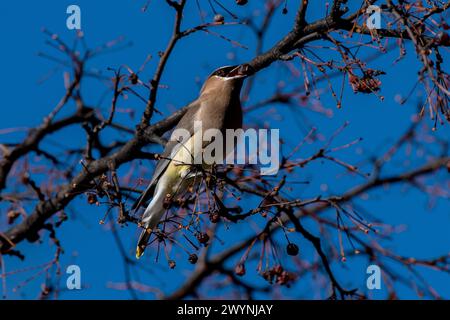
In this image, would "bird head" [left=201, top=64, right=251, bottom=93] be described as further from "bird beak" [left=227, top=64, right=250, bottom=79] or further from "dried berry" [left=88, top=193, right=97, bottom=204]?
"dried berry" [left=88, top=193, right=97, bottom=204]

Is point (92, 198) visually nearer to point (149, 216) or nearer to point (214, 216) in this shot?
point (214, 216)

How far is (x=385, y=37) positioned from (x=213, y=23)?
0.95m

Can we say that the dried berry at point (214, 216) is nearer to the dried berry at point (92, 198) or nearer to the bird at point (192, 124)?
the dried berry at point (92, 198)

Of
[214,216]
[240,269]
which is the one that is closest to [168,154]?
[240,269]

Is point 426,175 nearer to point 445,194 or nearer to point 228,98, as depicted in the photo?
point 445,194

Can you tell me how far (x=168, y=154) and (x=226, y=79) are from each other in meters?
0.97

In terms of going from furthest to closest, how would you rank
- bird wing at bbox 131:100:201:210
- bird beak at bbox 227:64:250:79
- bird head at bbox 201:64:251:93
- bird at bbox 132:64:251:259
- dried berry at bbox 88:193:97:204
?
bird head at bbox 201:64:251:93 < bird beak at bbox 227:64:250:79 < bird at bbox 132:64:251:259 < bird wing at bbox 131:100:201:210 < dried berry at bbox 88:193:97:204

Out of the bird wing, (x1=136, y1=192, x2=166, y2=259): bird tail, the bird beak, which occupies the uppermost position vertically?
the bird beak

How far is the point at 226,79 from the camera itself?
5.30 meters

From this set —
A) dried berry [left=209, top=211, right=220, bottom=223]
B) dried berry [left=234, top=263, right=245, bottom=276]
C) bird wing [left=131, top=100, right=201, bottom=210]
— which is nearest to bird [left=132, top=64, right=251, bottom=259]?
bird wing [left=131, top=100, right=201, bottom=210]

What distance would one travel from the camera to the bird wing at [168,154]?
14.8 ft

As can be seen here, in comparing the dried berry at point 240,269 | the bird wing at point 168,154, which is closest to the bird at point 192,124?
the bird wing at point 168,154

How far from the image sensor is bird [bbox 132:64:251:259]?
183 inches

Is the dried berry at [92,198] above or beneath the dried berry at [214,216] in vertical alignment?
above
